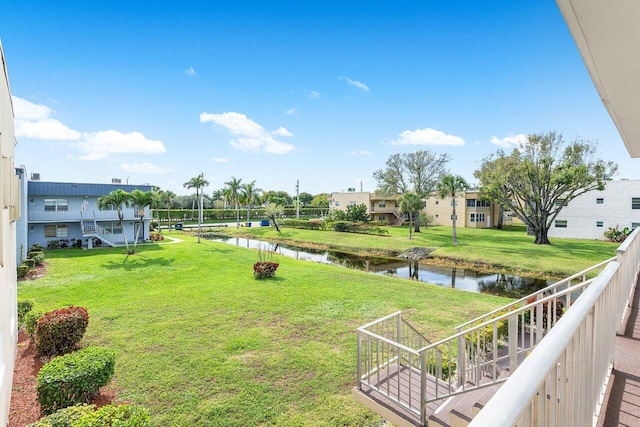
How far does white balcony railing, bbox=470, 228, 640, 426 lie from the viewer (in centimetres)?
78

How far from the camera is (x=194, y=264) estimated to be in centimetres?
1811

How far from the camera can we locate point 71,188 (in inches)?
912

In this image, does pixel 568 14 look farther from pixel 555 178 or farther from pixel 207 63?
pixel 555 178

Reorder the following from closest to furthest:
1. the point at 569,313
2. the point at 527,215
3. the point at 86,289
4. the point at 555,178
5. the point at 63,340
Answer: the point at 569,313 < the point at 63,340 < the point at 86,289 < the point at 555,178 < the point at 527,215

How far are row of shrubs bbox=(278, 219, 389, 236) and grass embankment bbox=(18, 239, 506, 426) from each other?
16962 mm

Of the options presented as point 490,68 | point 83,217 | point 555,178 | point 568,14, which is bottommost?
point 83,217

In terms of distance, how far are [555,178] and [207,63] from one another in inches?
997

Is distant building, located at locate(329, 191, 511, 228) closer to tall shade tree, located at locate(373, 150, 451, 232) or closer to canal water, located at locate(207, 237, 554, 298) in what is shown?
tall shade tree, located at locate(373, 150, 451, 232)

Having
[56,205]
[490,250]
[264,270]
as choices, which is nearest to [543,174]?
[490,250]

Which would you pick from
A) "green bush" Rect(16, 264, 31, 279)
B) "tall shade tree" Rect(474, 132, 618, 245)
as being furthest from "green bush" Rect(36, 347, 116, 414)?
"tall shade tree" Rect(474, 132, 618, 245)

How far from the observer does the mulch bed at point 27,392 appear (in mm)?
4991

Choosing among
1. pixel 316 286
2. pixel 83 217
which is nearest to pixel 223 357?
pixel 316 286

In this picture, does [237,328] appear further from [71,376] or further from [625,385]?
[625,385]

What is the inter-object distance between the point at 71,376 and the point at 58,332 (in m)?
2.60
